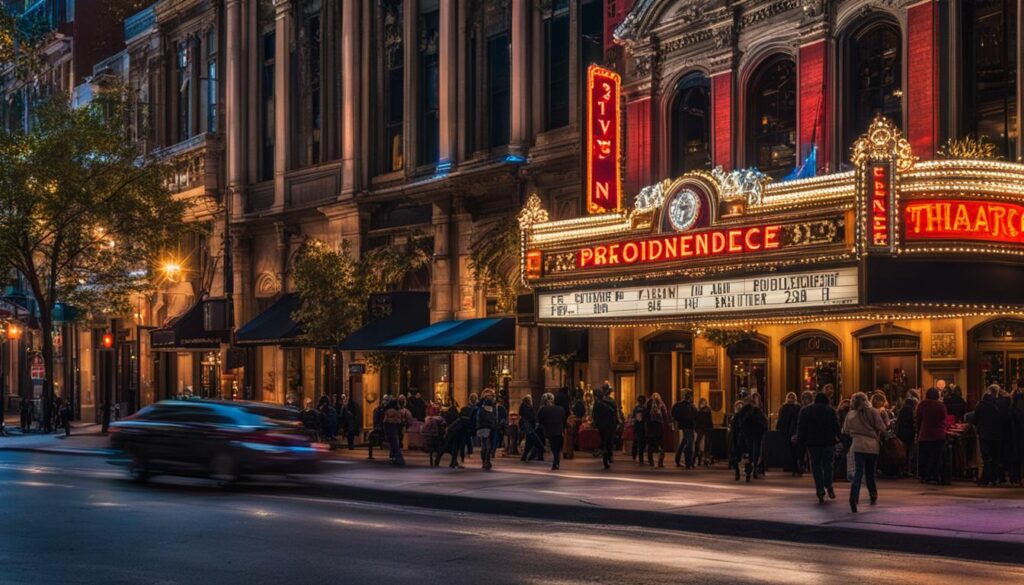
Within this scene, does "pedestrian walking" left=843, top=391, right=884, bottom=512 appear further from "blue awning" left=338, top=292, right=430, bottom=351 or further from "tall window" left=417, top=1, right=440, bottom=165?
"tall window" left=417, top=1, right=440, bottom=165

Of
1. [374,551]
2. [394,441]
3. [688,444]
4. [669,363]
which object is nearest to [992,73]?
[688,444]

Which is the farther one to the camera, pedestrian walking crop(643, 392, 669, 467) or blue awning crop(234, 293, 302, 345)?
blue awning crop(234, 293, 302, 345)

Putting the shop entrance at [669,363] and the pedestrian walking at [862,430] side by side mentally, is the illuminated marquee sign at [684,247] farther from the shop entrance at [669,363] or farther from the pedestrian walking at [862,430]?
the pedestrian walking at [862,430]

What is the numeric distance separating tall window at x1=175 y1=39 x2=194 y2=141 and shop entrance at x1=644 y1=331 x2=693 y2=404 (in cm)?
2670

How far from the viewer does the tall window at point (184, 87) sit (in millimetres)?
52844

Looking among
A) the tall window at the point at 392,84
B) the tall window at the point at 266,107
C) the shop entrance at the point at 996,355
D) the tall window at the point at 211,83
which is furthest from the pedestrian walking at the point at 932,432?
the tall window at the point at 211,83

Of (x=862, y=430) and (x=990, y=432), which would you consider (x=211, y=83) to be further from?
(x=862, y=430)

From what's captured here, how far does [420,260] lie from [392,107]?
6042mm

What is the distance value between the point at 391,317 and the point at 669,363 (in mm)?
10161

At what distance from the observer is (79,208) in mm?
47375

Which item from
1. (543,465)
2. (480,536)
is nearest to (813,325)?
(543,465)

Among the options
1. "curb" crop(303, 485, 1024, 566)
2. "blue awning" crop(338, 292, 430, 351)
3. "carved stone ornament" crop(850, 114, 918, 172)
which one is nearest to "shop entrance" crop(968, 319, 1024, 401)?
"carved stone ornament" crop(850, 114, 918, 172)

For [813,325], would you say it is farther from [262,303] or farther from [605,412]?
[262,303]

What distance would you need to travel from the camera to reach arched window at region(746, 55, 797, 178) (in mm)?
29425
